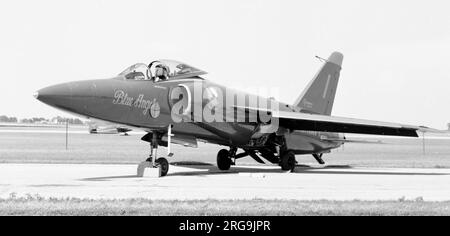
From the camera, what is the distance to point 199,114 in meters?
17.4

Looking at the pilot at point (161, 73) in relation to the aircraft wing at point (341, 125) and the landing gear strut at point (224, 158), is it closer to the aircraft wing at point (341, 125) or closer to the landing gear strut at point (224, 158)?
the aircraft wing at point (341, 125)

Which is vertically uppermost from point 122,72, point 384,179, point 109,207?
point 122,72

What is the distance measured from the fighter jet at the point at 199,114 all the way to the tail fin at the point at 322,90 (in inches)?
1.6

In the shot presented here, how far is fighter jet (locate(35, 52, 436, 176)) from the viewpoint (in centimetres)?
1470

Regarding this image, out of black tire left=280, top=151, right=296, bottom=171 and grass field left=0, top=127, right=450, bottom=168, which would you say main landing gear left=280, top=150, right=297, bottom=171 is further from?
grass field left=0, top=127, right=450, bottom=168

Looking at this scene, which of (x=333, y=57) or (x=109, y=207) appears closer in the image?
(x=109, y=207)

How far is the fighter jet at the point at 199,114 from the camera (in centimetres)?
1470

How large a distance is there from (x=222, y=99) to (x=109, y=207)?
9.67 meters

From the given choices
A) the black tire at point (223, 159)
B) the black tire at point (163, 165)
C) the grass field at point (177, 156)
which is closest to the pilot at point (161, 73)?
the black tire at point (163, 165)
